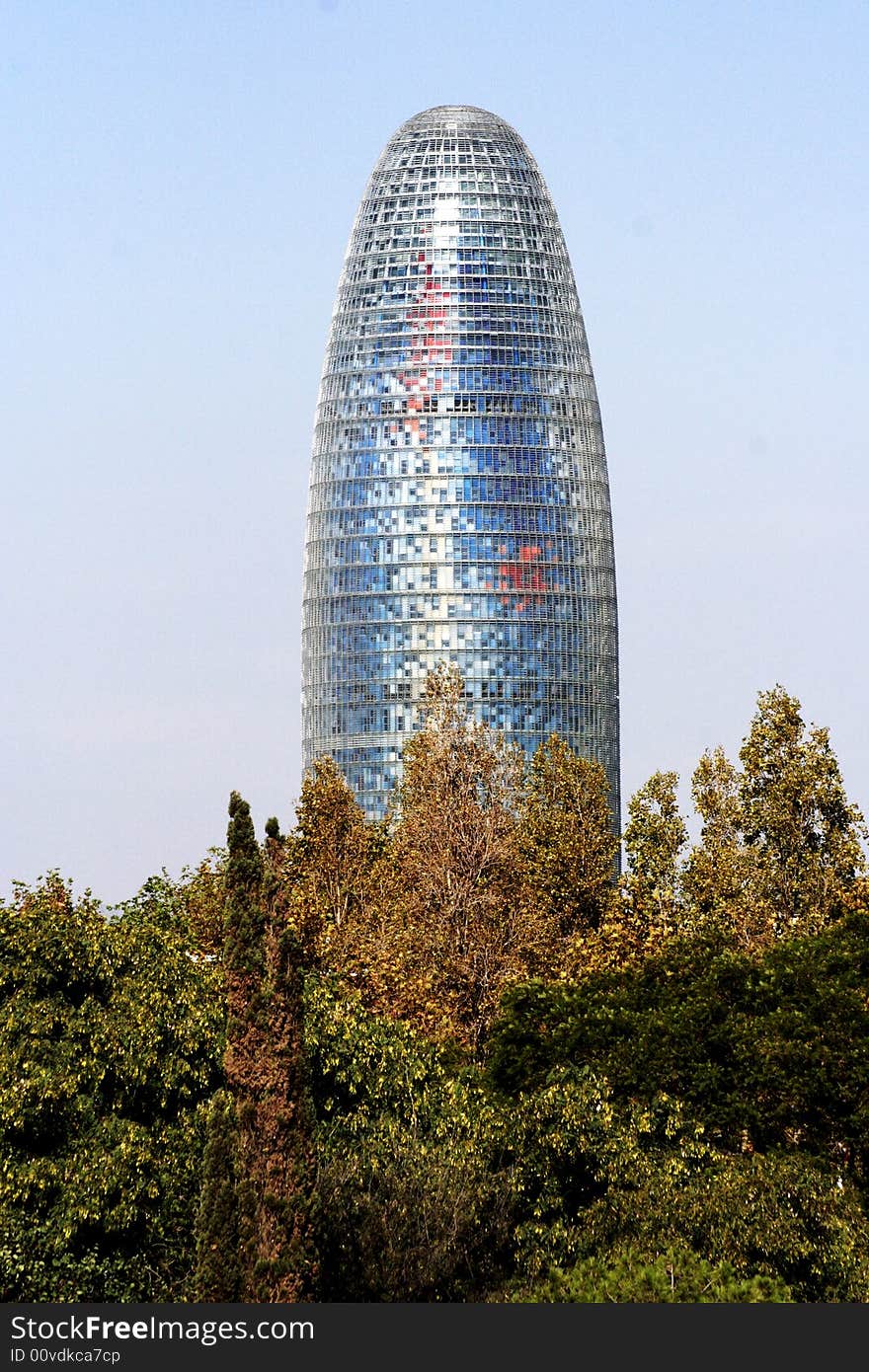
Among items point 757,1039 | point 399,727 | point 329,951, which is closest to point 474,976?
point 329,951

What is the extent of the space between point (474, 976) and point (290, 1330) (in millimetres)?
31705

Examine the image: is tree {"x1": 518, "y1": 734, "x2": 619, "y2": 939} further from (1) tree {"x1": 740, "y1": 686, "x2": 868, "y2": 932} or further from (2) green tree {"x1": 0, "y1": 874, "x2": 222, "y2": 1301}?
(2) green tree {"x1": 0, "y1": 874, "x2": 222, "y2": 1301}

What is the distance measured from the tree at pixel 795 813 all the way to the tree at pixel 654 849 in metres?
3.34

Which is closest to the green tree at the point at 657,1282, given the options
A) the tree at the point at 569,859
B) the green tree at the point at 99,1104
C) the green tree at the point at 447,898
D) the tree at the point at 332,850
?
the green tree at the point at 99,1104

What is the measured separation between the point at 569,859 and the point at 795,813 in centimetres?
830

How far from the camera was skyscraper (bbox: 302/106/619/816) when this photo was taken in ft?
486

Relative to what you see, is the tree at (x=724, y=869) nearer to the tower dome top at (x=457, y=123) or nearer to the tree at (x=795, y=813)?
the tree at (x=795, y=813)

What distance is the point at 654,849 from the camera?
67.6 m

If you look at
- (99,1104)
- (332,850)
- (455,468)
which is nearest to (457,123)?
(455,468)

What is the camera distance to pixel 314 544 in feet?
495

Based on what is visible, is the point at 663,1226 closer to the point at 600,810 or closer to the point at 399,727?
the point at 600,810

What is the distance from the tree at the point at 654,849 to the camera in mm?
63875

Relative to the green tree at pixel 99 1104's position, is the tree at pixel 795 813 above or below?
above

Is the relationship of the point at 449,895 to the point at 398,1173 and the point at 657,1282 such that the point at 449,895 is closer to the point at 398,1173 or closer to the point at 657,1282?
the point at 398,1173
